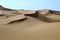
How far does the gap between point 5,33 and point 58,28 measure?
0.42 metres

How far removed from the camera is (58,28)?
107 centimetres

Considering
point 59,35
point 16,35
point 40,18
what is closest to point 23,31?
point 16,35

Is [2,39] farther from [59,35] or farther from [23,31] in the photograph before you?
[59,35]

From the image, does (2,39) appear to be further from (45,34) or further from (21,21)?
(21,21)

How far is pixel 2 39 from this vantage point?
2.98 feet

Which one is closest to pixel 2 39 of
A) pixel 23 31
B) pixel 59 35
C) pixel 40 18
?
pixel 23 31

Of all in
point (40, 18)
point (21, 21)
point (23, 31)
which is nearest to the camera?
point (23, 31)

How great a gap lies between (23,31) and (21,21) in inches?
12.7

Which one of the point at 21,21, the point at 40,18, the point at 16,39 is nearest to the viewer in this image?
the point at 16,39

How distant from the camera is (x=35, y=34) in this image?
3.20 ft

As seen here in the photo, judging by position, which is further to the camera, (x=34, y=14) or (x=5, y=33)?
(x=34, y=14)

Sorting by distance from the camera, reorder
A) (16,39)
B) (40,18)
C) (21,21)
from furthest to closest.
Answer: (40,18)
(21,21)
(16,39)

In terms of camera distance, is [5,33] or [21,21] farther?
[21,21]

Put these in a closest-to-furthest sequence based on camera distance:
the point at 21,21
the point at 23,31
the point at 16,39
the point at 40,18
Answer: the point at 16,39, the point at 23,31, the point at 21,21, the point at 40,18
